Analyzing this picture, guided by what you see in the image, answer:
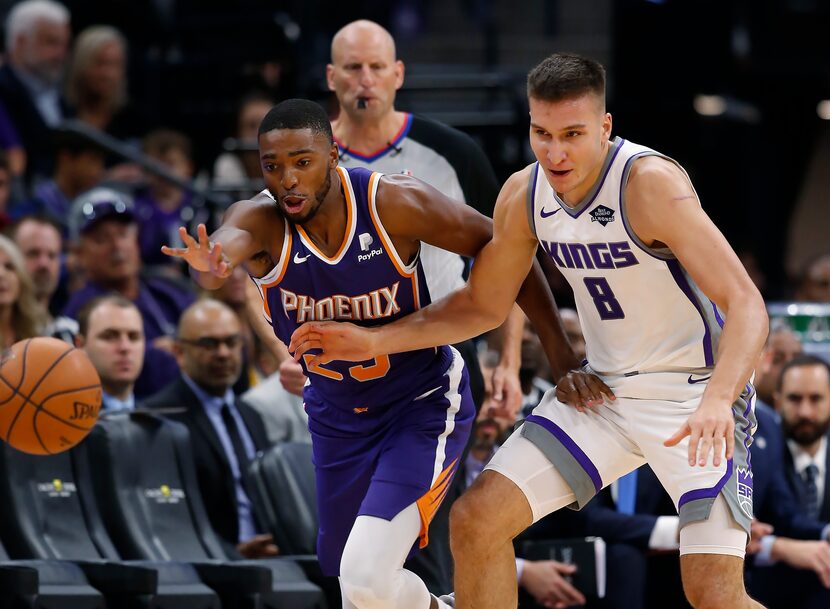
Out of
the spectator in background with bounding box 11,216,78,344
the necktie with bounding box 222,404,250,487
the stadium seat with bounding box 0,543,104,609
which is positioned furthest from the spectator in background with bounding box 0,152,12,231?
the stadium seat with bounding box 0,543,104,609

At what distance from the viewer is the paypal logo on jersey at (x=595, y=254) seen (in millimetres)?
4746

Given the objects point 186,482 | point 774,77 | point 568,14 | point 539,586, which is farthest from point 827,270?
point 186,482

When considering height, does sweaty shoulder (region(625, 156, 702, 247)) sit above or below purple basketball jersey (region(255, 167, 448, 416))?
above

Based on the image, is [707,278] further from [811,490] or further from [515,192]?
[811,490]

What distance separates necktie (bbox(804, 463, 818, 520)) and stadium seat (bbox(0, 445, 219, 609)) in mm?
3436

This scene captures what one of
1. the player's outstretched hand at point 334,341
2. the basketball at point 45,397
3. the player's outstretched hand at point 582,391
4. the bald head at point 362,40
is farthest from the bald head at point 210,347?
the player's outstretched hand at point 582,391

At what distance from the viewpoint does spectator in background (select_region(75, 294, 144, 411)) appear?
716cm

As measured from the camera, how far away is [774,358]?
8906mm

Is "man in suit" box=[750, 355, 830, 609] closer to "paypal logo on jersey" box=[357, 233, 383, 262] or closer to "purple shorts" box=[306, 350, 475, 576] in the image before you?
"purple shorts" box=[306, 350, 475, 576]

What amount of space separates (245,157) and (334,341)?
586 cm

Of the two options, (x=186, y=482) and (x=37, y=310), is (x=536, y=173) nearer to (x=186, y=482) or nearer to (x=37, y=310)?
(x=186, y=482)

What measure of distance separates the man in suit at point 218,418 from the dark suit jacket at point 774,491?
8.46 ft

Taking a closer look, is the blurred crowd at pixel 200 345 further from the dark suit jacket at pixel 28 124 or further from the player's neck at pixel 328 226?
the player's neck at pixel 328 226

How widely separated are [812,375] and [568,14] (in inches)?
238
